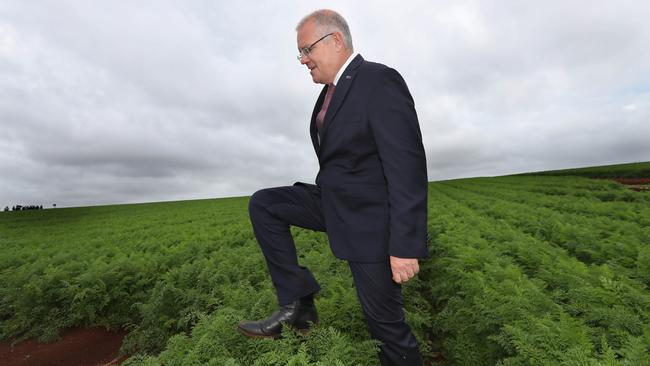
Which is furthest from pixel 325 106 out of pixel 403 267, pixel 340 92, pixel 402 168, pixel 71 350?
pixel 71 350

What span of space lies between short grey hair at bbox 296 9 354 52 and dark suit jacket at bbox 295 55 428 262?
176 millimetres

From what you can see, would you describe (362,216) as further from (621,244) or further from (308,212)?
(621,244)

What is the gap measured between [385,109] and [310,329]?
1.91 metres

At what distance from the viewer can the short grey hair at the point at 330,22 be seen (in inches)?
97.5

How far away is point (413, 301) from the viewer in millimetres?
5789

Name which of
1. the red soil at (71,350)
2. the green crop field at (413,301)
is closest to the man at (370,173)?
the green crop field at (413,301)

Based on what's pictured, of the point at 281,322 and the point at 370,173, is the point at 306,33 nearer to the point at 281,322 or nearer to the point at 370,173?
A: the point at 370,173

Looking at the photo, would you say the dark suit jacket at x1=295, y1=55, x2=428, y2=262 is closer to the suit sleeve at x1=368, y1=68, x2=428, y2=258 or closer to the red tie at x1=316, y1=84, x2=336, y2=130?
the suit sleeve at x1=368, y1=68, x2=428, y2=258

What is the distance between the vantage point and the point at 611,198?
69.4 feet

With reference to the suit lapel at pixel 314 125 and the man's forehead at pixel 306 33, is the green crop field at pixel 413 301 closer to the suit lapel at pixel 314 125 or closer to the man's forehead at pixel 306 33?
the suit lapel at pixel 314 125

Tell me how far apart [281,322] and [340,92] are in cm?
184

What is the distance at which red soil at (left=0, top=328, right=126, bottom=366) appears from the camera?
6.19m

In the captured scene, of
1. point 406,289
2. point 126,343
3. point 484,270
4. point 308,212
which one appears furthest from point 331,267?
point 308,212

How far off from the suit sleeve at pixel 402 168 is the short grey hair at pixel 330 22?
0.58 m
